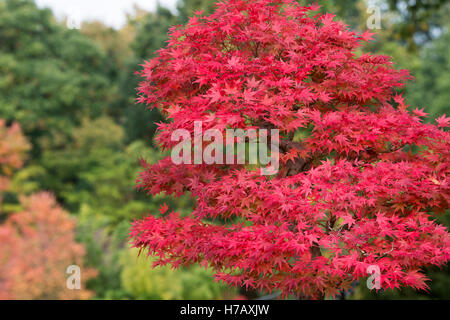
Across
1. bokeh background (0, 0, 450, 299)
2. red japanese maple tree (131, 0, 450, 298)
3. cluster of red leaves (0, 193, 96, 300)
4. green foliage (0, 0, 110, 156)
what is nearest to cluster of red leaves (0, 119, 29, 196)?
bokeh background (0, 0, 450, 299)

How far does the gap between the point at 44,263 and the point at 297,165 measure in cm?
536

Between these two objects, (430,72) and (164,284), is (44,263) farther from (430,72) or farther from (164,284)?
(430,72)

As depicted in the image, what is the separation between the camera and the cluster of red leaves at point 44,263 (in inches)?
260

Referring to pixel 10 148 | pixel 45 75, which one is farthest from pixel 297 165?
pixel 45 75

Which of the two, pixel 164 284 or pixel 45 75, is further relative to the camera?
Answer: pixel 45 75

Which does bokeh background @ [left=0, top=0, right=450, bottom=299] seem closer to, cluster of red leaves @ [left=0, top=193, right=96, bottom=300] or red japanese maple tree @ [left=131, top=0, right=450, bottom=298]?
cluster of red leaves @ [left=0, top=193, right=96, bottom=300]

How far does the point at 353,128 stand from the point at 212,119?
33.4 inches

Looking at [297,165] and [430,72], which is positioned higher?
[430,72]

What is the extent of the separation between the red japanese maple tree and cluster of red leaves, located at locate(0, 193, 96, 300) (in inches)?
172

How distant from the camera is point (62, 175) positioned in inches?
481

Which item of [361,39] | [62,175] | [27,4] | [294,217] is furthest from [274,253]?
[27,4]

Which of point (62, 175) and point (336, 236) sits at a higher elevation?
point (62, 175)

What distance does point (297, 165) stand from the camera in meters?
2.84
